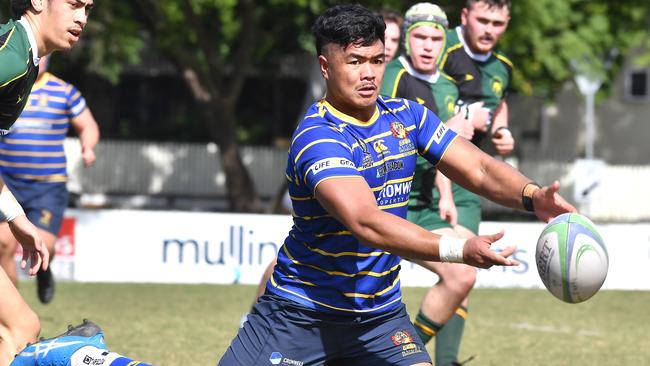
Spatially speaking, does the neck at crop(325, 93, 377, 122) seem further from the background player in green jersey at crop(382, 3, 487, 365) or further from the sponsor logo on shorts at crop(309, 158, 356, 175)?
the background player in green jersey at crop(382, 3, 487, 365)

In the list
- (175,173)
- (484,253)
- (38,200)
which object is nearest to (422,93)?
(484,253)

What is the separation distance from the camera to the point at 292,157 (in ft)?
15.4

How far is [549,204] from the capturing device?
4.44 m

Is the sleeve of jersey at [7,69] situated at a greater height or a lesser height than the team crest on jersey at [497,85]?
greater

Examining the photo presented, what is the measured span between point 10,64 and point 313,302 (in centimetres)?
170

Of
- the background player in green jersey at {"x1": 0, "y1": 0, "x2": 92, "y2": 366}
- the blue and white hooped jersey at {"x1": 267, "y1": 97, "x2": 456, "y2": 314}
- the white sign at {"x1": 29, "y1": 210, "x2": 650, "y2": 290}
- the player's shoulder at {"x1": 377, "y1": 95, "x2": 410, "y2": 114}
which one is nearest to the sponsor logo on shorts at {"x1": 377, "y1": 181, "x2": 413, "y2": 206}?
the blue and white hooped jersey at {"x1": 267, "y1": 97, "x2": 456, "y2": 314}

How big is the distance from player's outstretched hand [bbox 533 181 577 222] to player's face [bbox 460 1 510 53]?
310 centimetres

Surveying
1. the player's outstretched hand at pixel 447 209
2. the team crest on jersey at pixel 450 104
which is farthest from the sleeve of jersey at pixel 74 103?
the player's outstretched hand at pixel 447 209

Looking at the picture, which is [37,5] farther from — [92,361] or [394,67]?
[394,67]

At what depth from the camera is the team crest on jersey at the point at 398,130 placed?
4.79 m

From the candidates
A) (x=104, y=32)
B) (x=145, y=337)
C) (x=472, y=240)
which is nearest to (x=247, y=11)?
(x=104, y=32)

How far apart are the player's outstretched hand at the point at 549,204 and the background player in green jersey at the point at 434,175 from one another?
7.44 feet

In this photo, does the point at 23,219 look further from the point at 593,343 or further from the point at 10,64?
the point at 593,343

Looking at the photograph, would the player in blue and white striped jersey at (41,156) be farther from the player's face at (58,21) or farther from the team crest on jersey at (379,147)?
the team crest on jersey at (379,147)
